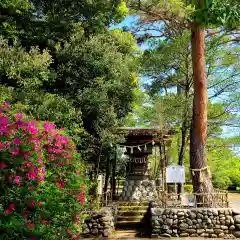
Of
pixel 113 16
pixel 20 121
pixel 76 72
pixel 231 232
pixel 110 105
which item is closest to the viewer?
pixel 20 121

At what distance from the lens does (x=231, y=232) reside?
9.52 m

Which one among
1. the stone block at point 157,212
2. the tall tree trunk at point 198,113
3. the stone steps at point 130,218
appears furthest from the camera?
the stone steps at point 130,218

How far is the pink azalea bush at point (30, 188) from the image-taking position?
3.95 metres

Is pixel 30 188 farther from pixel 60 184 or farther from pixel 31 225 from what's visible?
pixel 60 184

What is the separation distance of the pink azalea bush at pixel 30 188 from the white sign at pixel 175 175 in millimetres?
5450

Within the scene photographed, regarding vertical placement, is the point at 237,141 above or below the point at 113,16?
below

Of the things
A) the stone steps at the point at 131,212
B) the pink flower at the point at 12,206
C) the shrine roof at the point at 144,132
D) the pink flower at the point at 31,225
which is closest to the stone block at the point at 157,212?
the stone steps at the point at 131,212

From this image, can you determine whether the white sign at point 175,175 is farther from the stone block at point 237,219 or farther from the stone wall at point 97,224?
the stone wall at point 97,224

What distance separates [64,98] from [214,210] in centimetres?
515

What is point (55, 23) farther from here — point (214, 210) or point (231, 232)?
point (231, 232)

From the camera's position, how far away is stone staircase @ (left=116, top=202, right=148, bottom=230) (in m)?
11.4

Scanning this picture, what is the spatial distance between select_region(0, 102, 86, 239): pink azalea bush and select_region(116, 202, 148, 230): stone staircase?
631 cm

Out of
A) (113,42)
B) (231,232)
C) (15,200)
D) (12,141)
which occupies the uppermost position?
(113,42)

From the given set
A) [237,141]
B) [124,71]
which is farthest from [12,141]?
[237,141]
